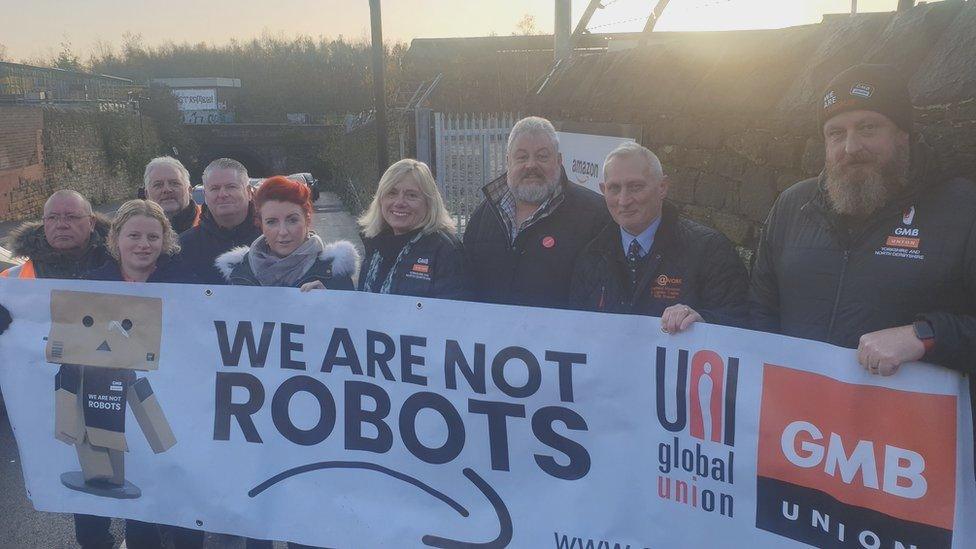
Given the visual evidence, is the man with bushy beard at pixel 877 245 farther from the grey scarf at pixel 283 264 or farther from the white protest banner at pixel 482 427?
the grey scarf at pixel 283 264

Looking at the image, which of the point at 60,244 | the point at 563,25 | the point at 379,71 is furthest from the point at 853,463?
the point at 379,71

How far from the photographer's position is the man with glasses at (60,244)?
12.4 ft

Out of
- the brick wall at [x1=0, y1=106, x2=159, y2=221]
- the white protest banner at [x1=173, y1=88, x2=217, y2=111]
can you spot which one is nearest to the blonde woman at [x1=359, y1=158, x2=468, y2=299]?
the brick wall at [x1=0, y1=106, x2=159, y2=221]

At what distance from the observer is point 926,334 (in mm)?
2135

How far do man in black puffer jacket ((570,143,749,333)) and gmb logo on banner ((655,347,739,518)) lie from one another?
219mm

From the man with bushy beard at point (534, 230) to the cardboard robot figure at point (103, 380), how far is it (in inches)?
58.0

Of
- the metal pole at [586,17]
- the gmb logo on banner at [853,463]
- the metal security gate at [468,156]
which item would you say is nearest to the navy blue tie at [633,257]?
the gmb logo on banner at [853,463]

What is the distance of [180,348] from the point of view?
10.7 ft

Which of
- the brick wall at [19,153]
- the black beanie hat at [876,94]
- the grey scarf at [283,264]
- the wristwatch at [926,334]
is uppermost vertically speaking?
the brick wall at [19,153]

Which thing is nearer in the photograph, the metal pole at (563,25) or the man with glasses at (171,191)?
the man with glasses at (171,191)

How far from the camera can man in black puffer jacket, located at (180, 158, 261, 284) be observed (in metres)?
4.18

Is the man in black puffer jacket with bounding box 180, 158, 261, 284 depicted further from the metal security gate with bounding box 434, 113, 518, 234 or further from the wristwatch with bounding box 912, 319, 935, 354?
the metal security gate with bounding box 434, 113, 518, 234

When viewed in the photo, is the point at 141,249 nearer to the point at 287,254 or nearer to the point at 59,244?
the point at 287,254

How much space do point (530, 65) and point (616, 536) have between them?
21.0 metres
